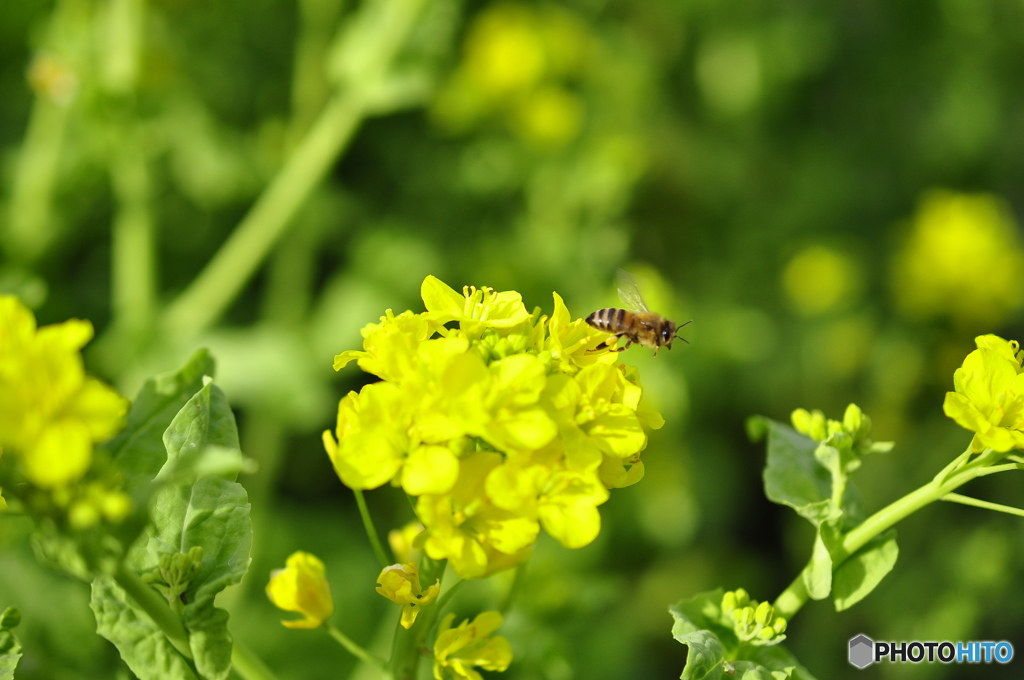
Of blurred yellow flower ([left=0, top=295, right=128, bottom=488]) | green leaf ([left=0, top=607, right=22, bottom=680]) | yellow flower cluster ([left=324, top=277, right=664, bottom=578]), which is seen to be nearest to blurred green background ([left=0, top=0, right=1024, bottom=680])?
green leaf ([left=0, top=607, right=22, bottom=680])

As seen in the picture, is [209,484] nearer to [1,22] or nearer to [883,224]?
[1,22]

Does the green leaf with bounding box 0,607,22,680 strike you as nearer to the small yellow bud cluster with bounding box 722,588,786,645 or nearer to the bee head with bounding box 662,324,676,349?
the small yellow bud cluster with bounding box 722,588,786,645

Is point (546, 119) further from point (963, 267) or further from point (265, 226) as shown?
point (963, 267)

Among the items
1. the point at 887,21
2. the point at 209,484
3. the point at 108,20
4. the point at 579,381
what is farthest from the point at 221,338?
the point at 887,21

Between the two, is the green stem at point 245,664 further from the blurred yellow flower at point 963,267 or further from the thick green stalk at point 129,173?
the blurred yellow flower at point 963,267

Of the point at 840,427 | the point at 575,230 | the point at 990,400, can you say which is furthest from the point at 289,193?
the point at 990,400

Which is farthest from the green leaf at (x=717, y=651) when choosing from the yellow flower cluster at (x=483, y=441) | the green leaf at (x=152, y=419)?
the green leaf at (x=152, y=419)
